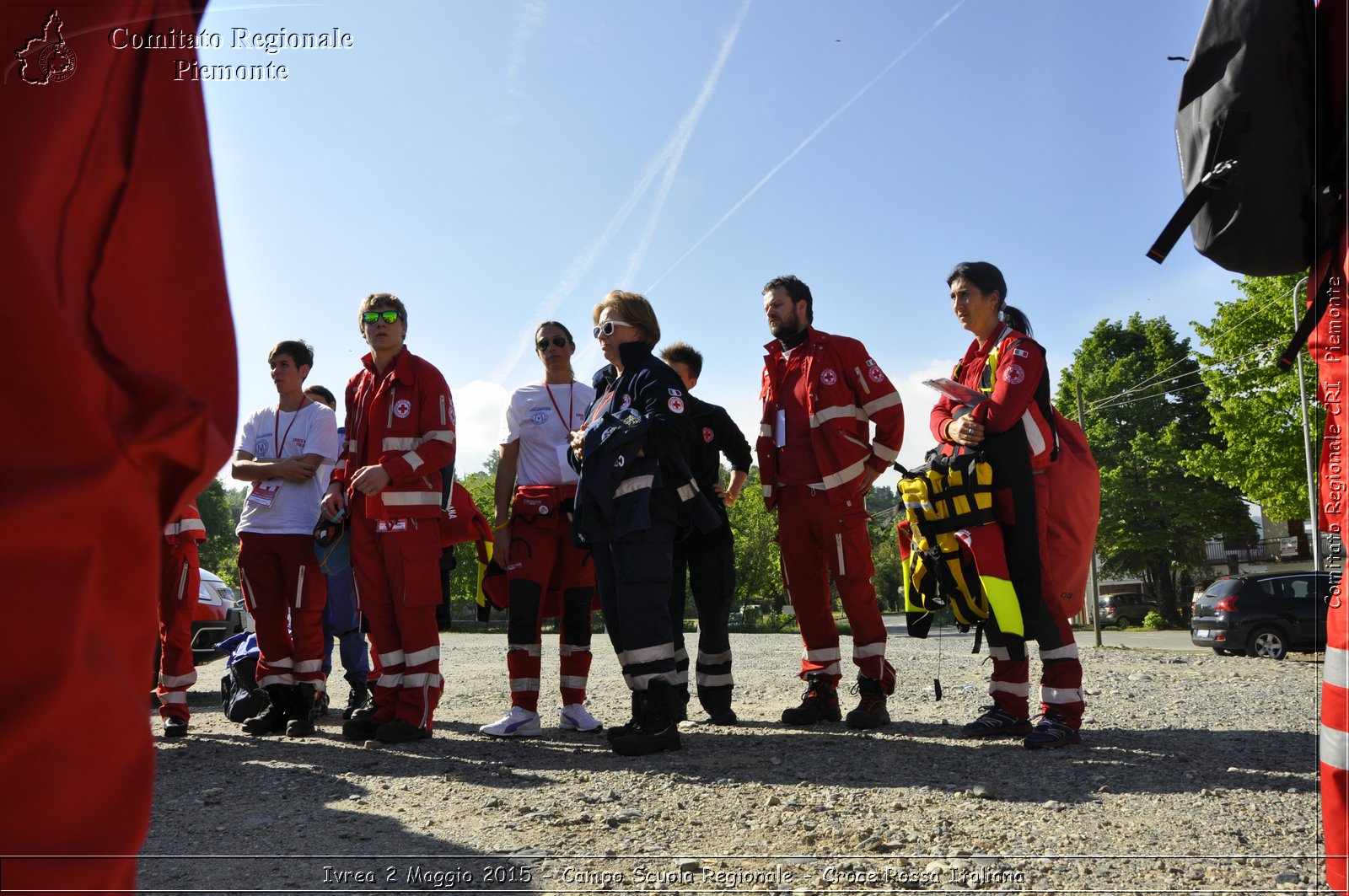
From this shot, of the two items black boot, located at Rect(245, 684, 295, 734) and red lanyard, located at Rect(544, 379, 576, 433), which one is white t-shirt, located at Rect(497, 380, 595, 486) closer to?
red lanyard, located at Rect(544, 379, 576, 433)

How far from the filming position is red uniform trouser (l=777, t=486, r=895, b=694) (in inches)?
232

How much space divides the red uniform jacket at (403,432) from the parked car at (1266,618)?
15.0 metres

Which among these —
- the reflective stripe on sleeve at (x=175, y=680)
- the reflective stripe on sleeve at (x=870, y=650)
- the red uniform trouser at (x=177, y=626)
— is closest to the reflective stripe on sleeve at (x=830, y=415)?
the reflective stripe on sleeve at (x=870, y=650)

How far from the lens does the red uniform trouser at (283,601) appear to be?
6.36 m

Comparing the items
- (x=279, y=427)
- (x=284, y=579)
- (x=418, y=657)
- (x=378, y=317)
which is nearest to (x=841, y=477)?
(x=418, y=657)

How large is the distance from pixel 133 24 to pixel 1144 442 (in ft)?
153

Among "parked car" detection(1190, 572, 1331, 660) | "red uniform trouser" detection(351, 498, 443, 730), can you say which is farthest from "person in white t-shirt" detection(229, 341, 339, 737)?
"parked car" detection(1190, 572, 1331, 660)

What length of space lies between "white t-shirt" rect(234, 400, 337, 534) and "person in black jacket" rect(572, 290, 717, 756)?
7.21ft

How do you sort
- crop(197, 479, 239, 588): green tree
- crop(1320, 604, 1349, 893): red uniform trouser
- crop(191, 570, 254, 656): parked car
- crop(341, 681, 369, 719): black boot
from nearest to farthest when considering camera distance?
crop(1320, 604, 1349, 893): red uniform trouser → crop(341, 681, 369, 719): black boot → crop(191, 570, 254, 656): parked car → crop(197, 479, 239, 588): green tree

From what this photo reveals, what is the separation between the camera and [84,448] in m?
1.01

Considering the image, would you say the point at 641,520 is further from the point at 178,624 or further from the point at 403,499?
the point at 178,624

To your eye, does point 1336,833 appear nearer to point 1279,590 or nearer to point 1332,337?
point 1332,337

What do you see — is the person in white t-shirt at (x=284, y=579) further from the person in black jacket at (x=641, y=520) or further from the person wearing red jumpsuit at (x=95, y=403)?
the person wearing red jumpsuit at (x=95, y=403)

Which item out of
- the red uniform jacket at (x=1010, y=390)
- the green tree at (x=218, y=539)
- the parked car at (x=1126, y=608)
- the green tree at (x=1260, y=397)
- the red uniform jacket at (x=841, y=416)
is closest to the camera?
the red uniform jacket at (x=1010, y=390)
